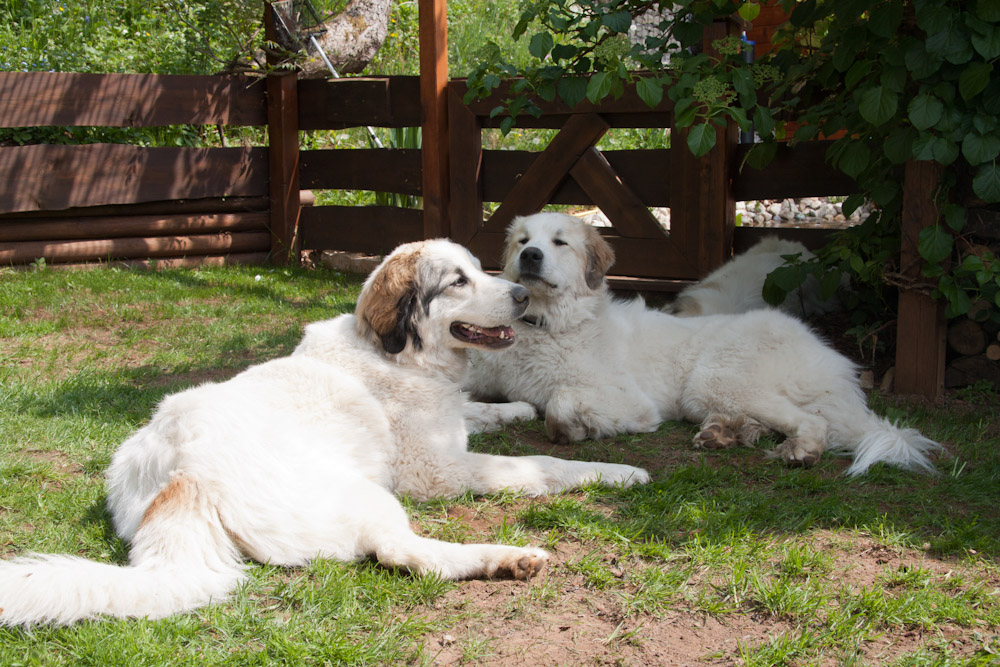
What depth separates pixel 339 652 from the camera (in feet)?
7.55

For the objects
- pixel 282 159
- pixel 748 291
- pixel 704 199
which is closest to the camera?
pixel 748 291

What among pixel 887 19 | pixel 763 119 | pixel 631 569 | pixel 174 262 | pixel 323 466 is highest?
pixel 887 19

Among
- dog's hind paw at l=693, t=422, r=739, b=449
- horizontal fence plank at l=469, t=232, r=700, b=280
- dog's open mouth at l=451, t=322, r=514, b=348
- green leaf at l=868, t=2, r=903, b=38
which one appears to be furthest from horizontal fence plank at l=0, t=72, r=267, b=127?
dog's hind paw at l=693, t=422, r=739, b=449

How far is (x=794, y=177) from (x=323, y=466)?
15.3 feet

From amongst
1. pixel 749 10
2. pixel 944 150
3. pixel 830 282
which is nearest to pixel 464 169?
pixel 749 10

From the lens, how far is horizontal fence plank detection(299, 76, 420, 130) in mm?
8070

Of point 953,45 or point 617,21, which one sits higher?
point 617,21

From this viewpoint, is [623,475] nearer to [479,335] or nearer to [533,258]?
[479,335]

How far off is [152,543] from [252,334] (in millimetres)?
3675

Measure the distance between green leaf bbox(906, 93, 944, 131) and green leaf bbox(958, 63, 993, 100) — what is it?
0.12 m

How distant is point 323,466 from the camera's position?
296 centimetres

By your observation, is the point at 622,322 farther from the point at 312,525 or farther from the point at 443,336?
the point at 312,525

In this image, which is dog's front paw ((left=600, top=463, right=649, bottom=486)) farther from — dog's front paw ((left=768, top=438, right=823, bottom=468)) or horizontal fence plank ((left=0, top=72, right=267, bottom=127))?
horizontal fence plank ((left=0, top=72, right=267, bottom=127))

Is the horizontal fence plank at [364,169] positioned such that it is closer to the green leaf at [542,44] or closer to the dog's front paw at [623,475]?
the green leaf at [542,44]
